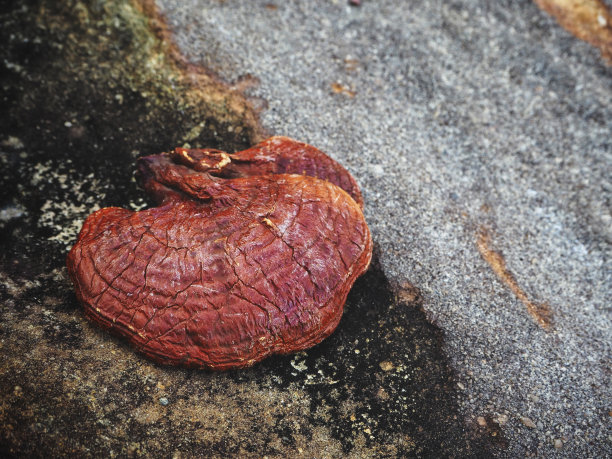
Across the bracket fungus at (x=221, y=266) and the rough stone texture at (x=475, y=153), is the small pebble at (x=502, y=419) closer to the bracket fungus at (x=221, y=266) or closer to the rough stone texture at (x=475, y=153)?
the rough stone texture at (x=475, y=153)

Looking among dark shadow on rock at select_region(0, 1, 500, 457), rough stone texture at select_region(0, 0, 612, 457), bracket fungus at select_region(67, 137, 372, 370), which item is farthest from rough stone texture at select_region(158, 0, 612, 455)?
bracket fungus at select_region(67, 137, 372, 370)

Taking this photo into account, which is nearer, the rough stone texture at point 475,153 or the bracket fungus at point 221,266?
the bracket fungus at point 221,266

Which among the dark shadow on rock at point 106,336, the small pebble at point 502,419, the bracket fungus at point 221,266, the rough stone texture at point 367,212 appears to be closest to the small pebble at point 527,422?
the rough stone texture at point 367,212

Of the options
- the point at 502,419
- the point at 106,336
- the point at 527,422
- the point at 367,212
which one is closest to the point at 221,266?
the point at 106,336

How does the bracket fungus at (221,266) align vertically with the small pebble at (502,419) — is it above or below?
above

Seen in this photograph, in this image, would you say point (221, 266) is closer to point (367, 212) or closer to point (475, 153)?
point (367, 212)

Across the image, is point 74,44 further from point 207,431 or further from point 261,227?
point 207,431

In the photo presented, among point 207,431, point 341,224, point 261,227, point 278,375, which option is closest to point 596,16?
point 341,224
